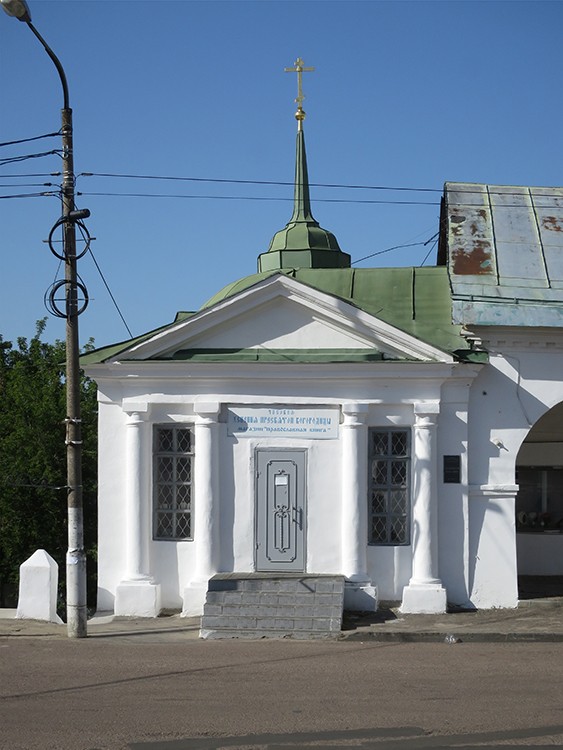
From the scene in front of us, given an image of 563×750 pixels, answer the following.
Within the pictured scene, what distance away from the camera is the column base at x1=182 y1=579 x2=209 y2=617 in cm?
1440

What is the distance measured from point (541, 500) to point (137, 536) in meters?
7.97

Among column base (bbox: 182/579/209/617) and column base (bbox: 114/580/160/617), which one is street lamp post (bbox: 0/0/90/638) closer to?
column base (bbox: 114/580/160/617)

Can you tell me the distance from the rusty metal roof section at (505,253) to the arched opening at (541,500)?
329 cm

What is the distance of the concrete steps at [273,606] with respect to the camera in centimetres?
1301

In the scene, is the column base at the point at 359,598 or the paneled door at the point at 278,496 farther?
the paneled door at the point at 278,496

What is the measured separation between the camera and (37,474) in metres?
29.5

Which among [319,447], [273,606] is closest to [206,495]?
[319,447]

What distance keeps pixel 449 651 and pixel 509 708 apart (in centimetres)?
307

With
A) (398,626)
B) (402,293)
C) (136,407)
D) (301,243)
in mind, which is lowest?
(398,626)

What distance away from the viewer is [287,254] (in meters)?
21.8

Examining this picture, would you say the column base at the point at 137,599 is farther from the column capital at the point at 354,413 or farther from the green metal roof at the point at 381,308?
the column capital at the point at 354,413

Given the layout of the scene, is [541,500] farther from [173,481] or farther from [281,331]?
[173,481]

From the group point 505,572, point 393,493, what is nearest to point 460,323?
point 393,493

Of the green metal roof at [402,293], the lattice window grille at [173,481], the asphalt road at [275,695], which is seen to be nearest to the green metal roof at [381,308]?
the green metal roof at [402,293]
